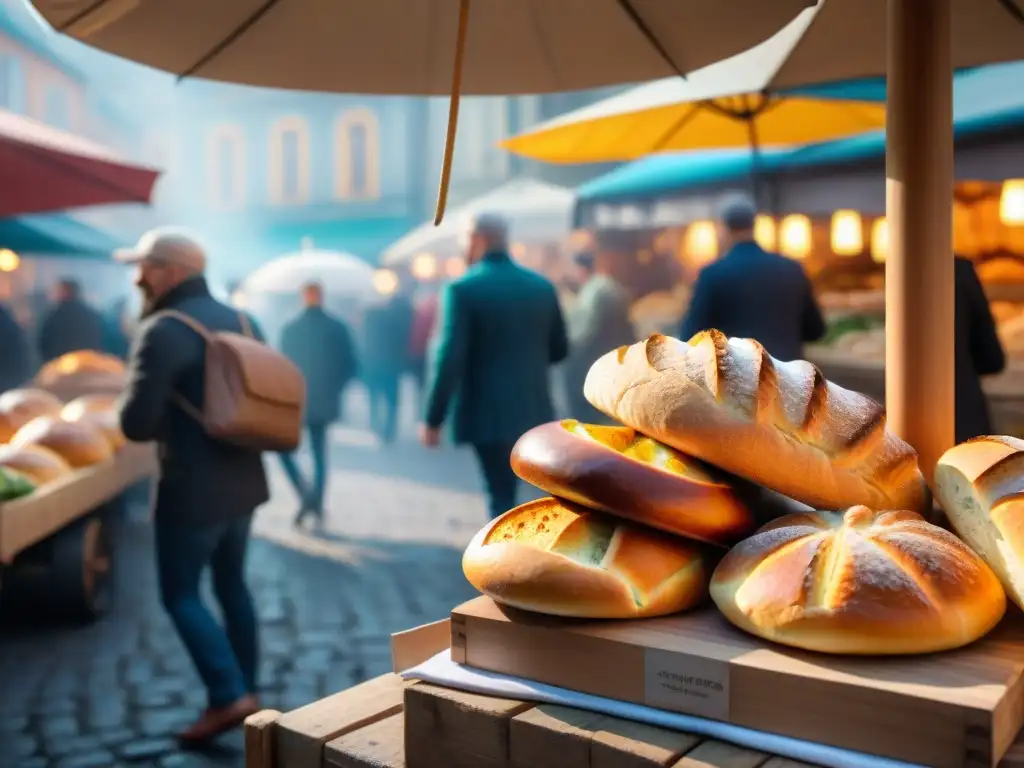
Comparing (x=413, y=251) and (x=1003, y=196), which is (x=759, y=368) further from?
(x=413, y=251)

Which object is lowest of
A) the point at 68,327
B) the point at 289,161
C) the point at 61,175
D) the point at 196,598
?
the point at 196,598

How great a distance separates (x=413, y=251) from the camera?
528 inches

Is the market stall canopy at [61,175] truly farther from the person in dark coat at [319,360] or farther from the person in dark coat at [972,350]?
the person in dark coat at [972,350]

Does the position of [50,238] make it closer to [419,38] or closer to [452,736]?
[419,38]

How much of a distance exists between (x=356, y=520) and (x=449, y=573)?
1.92 meters

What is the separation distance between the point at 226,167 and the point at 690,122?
903 inches

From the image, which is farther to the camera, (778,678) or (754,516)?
(754,516)

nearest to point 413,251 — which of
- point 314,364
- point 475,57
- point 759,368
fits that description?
point 314,364

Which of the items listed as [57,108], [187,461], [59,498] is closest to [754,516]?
[187,461]

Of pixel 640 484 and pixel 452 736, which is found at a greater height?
pixel 640 484

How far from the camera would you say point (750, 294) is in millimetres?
4789

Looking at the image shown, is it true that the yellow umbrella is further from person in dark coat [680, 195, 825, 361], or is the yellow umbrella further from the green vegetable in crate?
the green vegetable in crate

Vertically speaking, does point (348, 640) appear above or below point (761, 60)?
below

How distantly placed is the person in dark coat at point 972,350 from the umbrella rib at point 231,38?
114 inches
